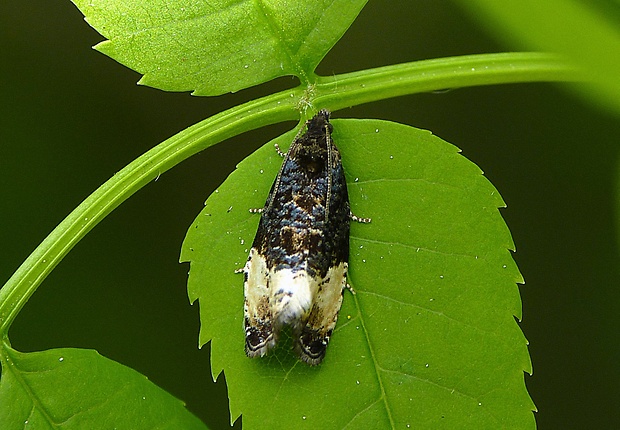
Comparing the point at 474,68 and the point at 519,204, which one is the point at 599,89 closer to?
the point at 474,68

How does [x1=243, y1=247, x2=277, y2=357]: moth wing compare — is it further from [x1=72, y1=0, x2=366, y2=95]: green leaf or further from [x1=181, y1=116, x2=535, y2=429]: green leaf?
[x1=72, y1=0, x2=366, y2=95]: green leaf

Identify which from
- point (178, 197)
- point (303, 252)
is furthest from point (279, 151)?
point (178, 197)

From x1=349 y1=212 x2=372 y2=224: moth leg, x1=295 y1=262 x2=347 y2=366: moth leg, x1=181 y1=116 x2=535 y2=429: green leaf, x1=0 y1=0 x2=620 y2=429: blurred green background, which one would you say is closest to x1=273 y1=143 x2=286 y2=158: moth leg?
x1=181 y1=116 x2=535 y2=429: green leaf

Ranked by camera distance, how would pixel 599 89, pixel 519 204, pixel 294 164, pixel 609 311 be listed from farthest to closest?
pixel 519 204
pixel 609 311
pixel 294 164
pixel 599 89

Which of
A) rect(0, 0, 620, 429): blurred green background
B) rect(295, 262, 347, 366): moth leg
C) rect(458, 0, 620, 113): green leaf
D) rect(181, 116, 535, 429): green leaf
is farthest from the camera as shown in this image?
rect(0, 0, 620, 429): blurred green background

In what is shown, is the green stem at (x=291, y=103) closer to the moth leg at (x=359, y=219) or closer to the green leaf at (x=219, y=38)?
the green leaf at (x=219, y=38)

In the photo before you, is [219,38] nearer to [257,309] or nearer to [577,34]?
[257,309]

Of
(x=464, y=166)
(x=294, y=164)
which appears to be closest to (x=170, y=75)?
(x=294, y=164)
